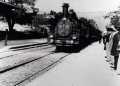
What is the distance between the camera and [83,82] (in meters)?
7.93

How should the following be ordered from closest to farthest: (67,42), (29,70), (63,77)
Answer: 1. (63,77)
2. (29,70)
3. (67,42)

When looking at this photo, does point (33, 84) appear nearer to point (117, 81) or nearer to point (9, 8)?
point (117, 81)

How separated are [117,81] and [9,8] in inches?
996

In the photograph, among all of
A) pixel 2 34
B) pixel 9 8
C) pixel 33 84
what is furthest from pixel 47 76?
pixel 9 8

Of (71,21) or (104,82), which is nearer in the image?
(104,82)

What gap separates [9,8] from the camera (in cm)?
3097

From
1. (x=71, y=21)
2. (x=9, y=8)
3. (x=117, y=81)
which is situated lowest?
(x=117, y=81)

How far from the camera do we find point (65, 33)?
2005 cm

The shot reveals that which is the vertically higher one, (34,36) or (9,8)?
(9,8)

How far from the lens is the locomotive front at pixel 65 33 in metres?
19.7

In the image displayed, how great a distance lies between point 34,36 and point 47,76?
109 ft

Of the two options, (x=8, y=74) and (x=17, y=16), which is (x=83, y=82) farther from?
(x=17, y=16)

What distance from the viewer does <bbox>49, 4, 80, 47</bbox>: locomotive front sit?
19716 millimetres

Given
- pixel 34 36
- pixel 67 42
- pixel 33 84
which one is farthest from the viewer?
pixel 34 36
